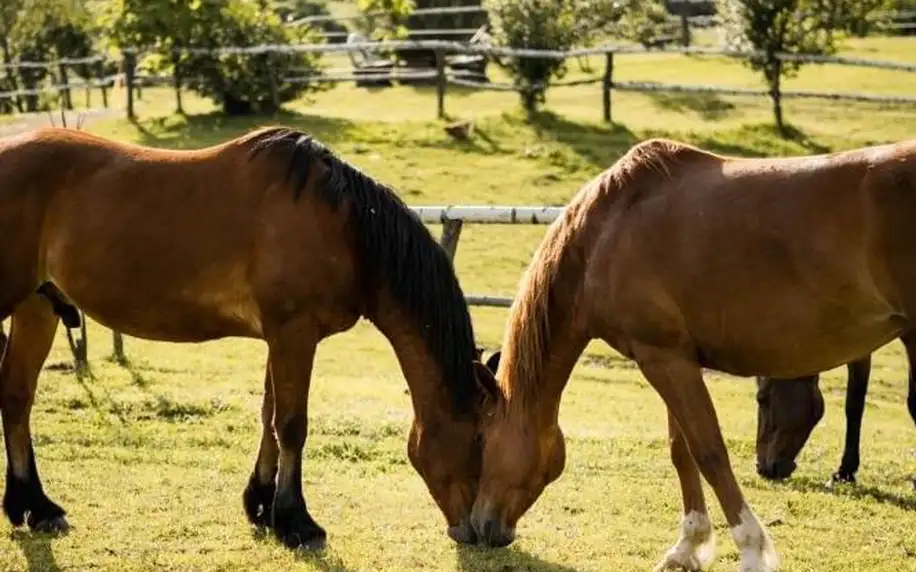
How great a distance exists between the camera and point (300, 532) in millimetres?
5535

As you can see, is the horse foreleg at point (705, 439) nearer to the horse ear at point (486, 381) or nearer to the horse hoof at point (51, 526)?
the horse ear at point (486, 381)

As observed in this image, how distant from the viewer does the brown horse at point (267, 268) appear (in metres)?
5.52

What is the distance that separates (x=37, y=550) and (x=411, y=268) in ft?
6.58

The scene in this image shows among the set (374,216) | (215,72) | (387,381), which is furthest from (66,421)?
(215,72)

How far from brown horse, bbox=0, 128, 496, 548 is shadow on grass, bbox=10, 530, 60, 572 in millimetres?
85

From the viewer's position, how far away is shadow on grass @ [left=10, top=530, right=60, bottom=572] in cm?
519

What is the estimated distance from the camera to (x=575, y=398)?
931 centimetres

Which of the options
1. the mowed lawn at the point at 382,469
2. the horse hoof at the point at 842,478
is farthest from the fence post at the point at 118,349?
the horse hoof at the point at 842,478

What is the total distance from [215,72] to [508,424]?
1596 cm

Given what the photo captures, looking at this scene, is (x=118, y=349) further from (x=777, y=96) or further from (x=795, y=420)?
Result: (x=777, y=96)

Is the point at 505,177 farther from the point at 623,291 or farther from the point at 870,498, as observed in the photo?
the point at 623,291

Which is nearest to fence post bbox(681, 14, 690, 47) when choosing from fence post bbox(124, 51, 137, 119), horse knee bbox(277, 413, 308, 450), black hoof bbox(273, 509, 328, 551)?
fence post bbox(124, 51, 137, 119)

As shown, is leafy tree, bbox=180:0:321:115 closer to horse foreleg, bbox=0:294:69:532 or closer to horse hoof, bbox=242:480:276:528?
A: horse foreleg, bbox=0:294:69:532

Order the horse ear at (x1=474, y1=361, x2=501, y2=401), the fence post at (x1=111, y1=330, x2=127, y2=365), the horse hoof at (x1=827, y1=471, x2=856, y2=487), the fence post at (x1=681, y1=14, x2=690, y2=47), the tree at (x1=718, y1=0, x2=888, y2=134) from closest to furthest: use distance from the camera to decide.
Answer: the horse ear at (x1=474, y1=361, x2=501, y2=401) < the horse hoof at (x1=827, y1=471, x2=856, y2=487) < the fence post at (x1=111, y1=330, x2=127, y2=365) < the tree at (x1=718, y1=0, x2=888, y2=134) < the fence post at (x1=681, y1=14, x2=690, y2=47)
